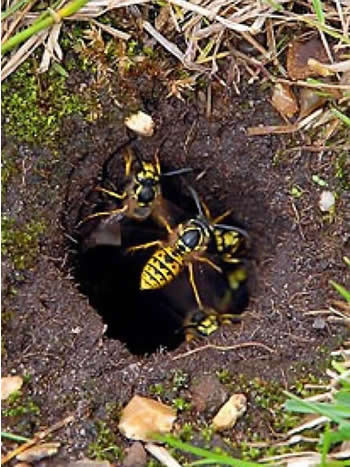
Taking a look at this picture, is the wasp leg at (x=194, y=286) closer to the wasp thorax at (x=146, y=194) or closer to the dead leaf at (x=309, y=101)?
the wasp thorax at (x=146, y=194)

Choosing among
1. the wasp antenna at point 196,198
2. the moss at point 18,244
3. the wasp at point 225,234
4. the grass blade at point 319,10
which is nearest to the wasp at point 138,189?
the wasp antenna at point 196,198

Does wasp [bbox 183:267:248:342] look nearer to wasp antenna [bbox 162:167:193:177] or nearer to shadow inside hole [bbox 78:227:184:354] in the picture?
shadow inside hole [bbox 78:227:184:354]

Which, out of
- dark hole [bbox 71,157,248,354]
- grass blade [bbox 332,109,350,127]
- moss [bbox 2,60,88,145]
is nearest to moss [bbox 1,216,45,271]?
moss [bbox 2,60,88,145]

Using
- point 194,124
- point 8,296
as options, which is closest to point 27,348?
point 8,296

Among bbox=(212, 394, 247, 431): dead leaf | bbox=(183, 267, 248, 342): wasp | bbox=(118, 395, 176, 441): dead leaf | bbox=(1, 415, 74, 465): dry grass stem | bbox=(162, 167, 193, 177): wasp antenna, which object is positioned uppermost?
bbox=(162, 167, 193, 177): wasp antenna

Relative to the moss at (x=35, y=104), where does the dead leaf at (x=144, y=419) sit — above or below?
below

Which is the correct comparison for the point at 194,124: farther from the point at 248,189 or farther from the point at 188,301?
the point at 188,301

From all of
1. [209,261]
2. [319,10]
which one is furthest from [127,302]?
[319,10]
